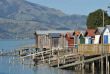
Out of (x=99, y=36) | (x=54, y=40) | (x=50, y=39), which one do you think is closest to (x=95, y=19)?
(x=50, y=39)

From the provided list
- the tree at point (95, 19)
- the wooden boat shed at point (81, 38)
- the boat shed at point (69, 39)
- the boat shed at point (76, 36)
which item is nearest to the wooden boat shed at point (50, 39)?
the boat shed at point (69, 39)

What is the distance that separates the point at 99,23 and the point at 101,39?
142ft

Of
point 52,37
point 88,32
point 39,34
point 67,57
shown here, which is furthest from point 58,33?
point 67,57

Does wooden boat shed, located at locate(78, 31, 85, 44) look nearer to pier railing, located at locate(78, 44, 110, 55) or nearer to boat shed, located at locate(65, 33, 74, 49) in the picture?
boat shed, located at locate(65, 33, 74, 49)

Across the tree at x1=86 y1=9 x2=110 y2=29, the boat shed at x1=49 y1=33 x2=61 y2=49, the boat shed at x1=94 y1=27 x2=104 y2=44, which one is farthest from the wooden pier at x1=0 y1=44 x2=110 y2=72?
the tree at x1=86 y1=9 x2=110 y2=29

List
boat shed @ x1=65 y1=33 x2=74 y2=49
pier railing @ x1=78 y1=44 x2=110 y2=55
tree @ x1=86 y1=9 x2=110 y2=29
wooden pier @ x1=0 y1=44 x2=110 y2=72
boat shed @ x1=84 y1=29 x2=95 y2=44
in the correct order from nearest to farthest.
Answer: wooden pier @ x1=0 y1=44 x2=110 y2=72 → pier railing @ x1=78 y1=44 x2=110 y2=55 → boat shed @ x1=84 y1=29 x2=95 y2=44 → boat shed @ x1=65 y1=33 x2=74 y2=49 → tree @ x1=86 y1=9 x2=110 y2=29

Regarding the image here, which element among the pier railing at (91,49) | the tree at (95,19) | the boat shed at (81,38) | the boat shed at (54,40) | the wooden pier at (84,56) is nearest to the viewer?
the wooden pier at (84,56)

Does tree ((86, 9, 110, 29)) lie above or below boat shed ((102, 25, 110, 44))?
above

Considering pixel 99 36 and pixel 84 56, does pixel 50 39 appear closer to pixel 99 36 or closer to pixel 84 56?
pixel 99 36

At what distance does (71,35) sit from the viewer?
91.0 m

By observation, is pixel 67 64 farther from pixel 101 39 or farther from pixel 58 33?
pixel 58 33

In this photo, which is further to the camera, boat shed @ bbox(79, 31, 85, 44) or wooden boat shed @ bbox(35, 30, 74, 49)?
wooden boat shed @ bbox(35, 30, 74, 49)

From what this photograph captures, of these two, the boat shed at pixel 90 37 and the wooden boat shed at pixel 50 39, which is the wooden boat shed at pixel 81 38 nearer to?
the boat shed at pixel 90 37

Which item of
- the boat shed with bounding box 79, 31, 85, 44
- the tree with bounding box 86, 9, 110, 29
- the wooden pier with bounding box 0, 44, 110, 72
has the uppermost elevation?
the tree with bounding box 86, 9, 110, 29
